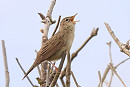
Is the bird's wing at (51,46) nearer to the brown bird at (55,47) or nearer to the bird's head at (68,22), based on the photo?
the brown bird at (55,47)

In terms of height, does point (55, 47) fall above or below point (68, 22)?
below

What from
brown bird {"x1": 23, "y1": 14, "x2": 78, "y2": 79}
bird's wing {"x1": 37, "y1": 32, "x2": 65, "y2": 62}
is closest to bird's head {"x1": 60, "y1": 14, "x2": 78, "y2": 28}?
brown bird {"x1": 23, "y1": 14, "x2": 78, "y2": 79}

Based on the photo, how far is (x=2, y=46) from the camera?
3.10 m

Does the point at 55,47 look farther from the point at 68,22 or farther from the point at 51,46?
the point at 68,22

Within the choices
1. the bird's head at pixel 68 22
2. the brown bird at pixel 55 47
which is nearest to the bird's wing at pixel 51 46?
the brown bird at pixel 55 47

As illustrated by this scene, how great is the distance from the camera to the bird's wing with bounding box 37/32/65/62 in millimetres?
3834

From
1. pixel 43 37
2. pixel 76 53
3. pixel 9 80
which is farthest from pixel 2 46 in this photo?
pixel 76 53

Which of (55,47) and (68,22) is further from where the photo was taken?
(68,22)

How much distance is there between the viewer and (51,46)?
3896 millimetres

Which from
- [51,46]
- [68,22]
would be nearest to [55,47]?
[51,46]

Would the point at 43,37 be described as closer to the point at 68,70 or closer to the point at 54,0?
the point at 54,0

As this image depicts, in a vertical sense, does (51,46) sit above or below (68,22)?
below

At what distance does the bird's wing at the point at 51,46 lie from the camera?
383cm

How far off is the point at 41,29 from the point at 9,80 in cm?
120
